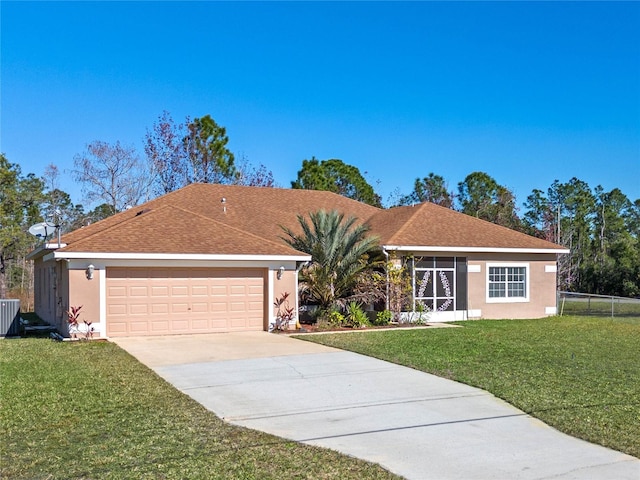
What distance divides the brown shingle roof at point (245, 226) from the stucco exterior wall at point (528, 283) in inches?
23.0

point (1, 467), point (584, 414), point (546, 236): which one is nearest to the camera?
point (1, 467)

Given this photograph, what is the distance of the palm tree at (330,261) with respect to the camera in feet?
67.2

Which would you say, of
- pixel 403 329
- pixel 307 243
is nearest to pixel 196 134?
pixel 307 243

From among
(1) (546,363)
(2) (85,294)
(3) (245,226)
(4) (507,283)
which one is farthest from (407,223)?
(2) (85,294)

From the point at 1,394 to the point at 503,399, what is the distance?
759cm

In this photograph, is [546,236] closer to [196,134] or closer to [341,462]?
[196,134]

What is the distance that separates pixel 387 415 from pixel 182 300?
1098 cm

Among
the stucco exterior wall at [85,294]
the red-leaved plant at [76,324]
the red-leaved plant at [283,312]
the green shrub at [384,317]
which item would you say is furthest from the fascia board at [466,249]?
the red-leaved plant at [76,324]

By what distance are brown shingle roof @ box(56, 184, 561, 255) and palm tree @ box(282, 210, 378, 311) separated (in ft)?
3.54

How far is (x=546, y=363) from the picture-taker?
41.4 feet

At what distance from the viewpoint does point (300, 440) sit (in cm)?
732

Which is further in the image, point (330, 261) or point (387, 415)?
point (330, 261)

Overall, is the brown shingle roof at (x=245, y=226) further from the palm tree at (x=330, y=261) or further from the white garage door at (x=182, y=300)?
the palm tree at (x=330, y=261)

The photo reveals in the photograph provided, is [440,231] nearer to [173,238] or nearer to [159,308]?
[173,238]
